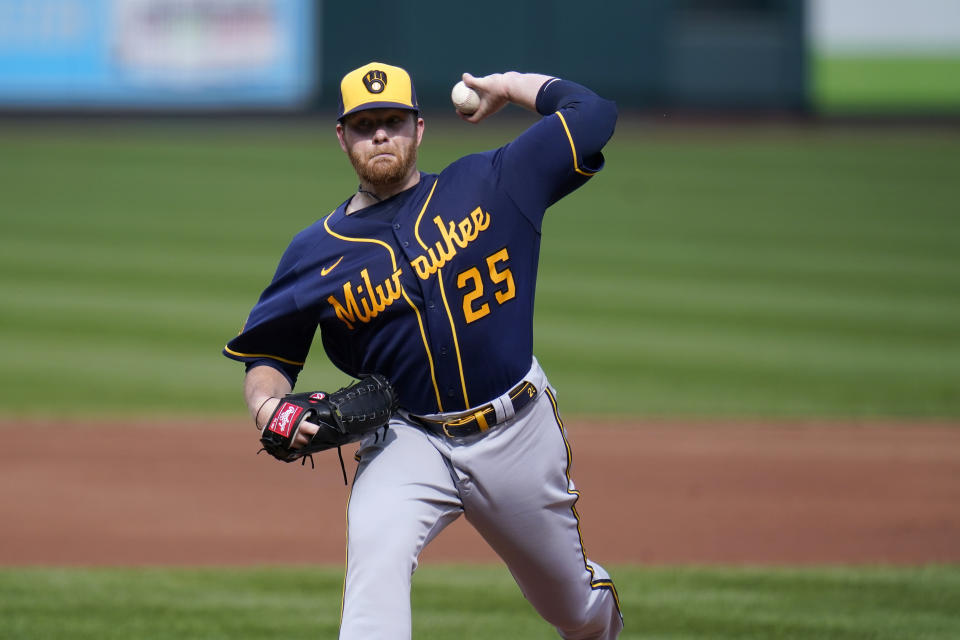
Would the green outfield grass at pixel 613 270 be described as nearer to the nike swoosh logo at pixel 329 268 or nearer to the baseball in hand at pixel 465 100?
the baseball in hand at pixel 465 100

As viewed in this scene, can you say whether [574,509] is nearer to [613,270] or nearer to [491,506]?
[491,506]

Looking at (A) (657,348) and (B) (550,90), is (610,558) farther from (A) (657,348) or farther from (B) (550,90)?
(A) (657,348)

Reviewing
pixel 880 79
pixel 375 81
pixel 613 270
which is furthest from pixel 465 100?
pixel 880 79

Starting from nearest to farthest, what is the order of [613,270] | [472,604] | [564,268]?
[472,604] < [613,270] < [564,268]

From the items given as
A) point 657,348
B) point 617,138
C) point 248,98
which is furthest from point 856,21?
point 657,348

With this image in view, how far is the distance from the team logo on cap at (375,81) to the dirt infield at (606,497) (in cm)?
298

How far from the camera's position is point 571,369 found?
10039 millimetres

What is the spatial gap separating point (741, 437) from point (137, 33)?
17.7m

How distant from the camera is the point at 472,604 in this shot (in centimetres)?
524

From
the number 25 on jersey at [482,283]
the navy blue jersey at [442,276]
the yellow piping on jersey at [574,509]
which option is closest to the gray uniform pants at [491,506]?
the yellow piping on jersey at [574,509]

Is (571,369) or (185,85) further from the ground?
(185,85)

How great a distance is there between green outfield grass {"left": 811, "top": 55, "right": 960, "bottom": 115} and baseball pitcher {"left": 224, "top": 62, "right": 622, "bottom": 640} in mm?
22530

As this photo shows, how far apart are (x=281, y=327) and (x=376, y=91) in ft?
→ 2.49

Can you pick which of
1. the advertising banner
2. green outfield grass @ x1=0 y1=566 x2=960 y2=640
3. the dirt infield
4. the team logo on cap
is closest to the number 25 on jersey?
the team logo on cap
